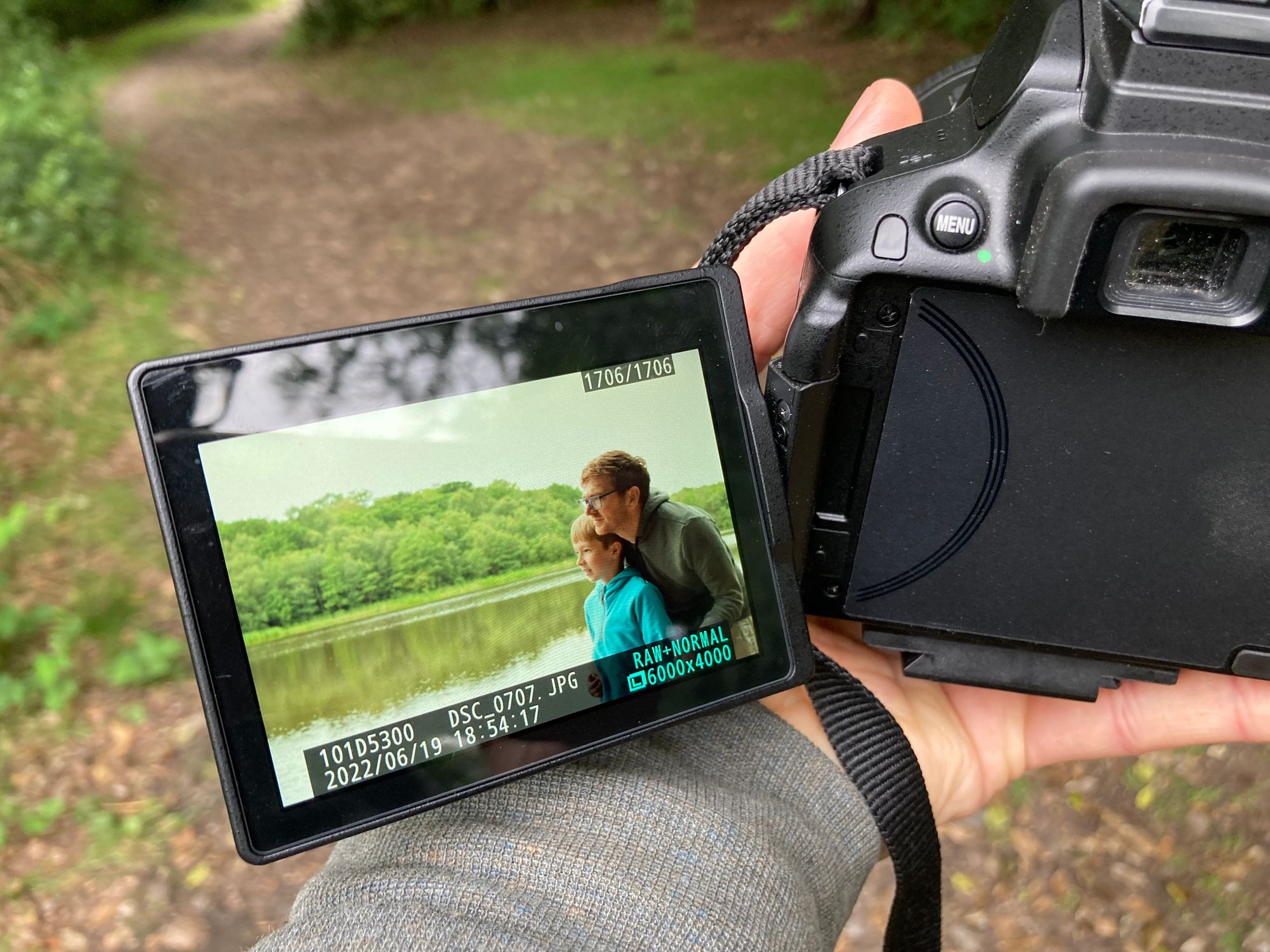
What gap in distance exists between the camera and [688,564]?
115cm

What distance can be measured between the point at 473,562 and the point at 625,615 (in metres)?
0.20

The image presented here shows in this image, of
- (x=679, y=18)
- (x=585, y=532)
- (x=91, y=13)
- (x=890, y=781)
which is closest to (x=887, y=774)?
(x=890, y=781)

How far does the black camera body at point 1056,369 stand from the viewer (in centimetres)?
90

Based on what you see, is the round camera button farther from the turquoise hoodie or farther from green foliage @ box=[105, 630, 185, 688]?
green foliage @ box=[105, 630, 185, 688]

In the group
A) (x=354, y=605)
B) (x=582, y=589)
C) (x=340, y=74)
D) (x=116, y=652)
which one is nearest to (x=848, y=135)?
(x=582, y=589)

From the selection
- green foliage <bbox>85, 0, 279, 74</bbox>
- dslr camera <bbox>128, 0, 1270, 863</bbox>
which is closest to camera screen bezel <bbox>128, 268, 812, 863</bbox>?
dslr camera <bbox>128, 0, 1270, 863</bbox>

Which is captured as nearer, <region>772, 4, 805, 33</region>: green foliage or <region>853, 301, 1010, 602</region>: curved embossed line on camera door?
<region>853, 301, 1010, 602</region>: curved embossed line on camera door

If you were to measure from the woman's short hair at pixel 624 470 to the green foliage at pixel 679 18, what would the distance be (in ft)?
26.0

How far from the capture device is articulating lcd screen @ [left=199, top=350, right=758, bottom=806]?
1.00 meters

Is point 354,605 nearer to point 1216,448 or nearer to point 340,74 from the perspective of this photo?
point 1216,448

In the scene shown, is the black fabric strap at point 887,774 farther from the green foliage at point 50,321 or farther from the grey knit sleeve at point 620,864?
the green foliage at point 50,321

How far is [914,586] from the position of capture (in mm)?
1219

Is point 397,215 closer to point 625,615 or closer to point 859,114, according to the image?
point 859,114

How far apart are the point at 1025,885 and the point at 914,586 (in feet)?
4.99
